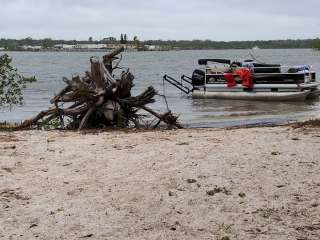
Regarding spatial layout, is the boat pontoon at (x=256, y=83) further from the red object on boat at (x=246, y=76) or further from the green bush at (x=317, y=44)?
the green bush at (x=317, y=44)

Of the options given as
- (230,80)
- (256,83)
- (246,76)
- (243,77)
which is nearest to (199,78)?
(230,80)

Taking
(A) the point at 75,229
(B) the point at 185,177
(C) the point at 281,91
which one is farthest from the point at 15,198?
(C) the point at 281,91

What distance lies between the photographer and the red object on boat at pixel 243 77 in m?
29.7

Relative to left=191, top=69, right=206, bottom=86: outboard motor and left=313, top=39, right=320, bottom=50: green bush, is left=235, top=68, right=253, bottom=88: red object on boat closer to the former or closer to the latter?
left=191, top=69, right=206, bottom=86: outboard motor

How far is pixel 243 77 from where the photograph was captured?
30203mm

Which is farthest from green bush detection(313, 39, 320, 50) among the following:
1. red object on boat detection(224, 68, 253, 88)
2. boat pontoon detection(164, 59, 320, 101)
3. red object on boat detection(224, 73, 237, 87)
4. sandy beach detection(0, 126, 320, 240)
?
red object on boat detection(224, 73, 237, 87)

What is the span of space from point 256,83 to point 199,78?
13.6 ft

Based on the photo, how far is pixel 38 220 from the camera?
6.00m

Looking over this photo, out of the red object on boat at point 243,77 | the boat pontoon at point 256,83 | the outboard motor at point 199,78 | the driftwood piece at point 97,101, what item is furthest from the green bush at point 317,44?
the outboard motor at point 199,78

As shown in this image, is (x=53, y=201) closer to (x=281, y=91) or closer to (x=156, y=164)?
(x=156, y=164)

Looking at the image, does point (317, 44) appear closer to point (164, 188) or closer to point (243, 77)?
point (164, 188)

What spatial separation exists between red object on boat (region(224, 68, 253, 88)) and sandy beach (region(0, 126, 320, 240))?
19640 mm

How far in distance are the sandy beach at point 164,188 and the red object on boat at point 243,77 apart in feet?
64.4

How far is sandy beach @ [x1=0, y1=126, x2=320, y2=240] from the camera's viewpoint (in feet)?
18.8
